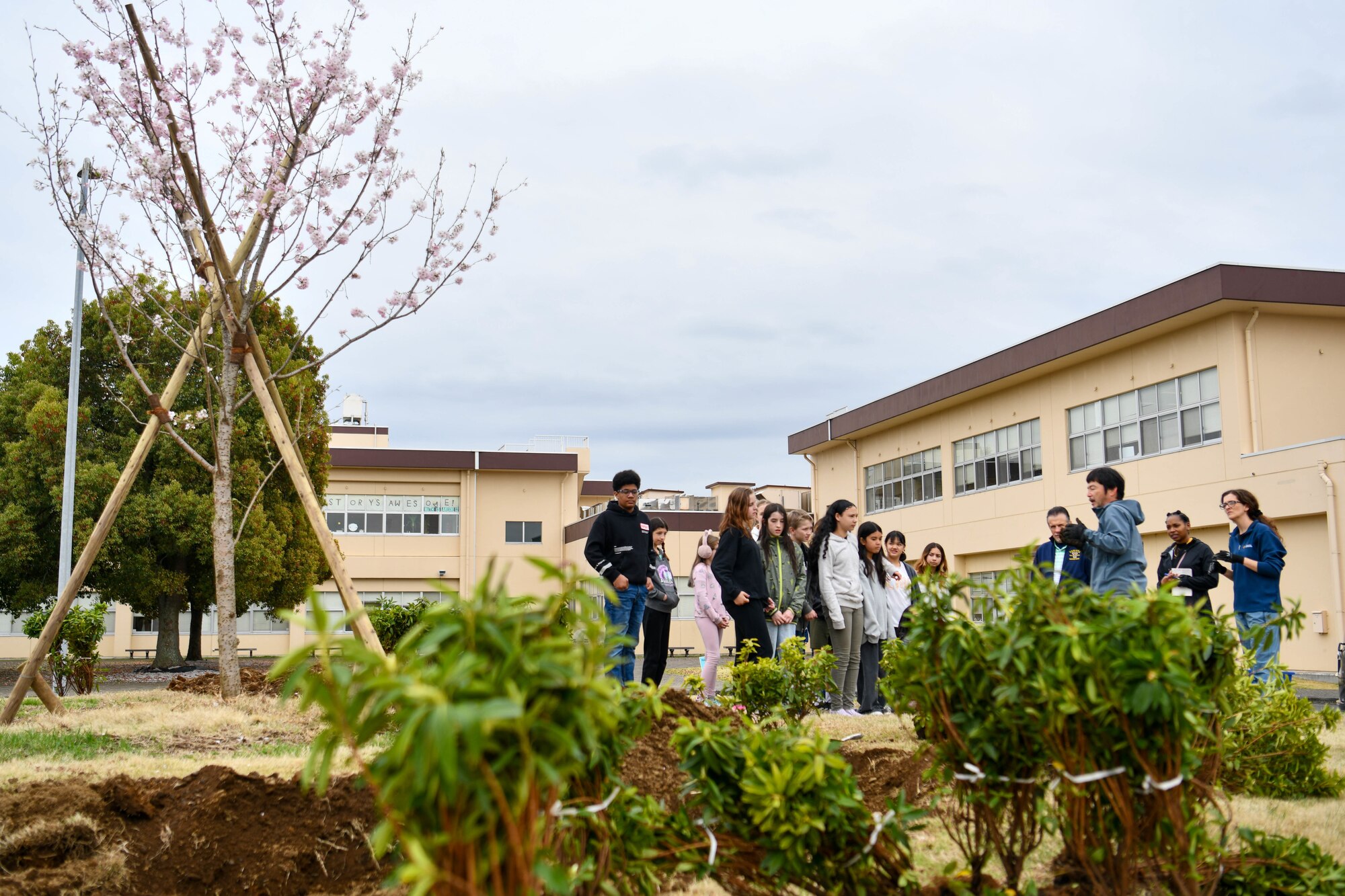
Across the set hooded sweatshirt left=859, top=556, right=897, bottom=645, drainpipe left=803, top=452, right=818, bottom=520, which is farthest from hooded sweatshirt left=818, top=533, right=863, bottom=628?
drainpipe left=803, top=452, right=818, bottom=520

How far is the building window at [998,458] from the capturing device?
26969mm

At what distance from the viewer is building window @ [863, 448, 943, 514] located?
31.2 metres

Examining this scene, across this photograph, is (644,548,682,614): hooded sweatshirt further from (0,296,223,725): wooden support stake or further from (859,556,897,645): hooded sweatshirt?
(0,296,223,725): wooden support stake

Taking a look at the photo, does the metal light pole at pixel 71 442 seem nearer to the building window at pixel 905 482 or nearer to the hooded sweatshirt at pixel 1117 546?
the hooded sweatshirt at pixel 1117 546

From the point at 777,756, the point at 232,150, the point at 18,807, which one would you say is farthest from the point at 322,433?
the point at 777,756

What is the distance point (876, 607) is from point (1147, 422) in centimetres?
1562

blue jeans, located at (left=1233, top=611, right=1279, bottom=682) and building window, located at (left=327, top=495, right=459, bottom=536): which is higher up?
building window, located at (left=327, top=495, right=459, bottom=536)

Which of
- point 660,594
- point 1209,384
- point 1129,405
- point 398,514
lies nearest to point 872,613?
point 660,594

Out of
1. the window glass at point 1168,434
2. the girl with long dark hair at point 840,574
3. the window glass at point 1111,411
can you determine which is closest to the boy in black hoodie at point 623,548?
the girl with long dark hair at point 840,574

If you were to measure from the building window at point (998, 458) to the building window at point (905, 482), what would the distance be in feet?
3.01

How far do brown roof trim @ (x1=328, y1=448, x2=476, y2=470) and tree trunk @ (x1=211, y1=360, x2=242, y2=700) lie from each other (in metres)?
32.9

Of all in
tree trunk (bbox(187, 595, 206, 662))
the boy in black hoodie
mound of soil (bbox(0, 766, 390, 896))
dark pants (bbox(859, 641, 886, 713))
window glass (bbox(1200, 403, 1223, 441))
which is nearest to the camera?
mound of soil (bbox(0, 766, 390, 896))

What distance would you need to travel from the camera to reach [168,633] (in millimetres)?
25328

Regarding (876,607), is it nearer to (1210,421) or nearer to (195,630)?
(1210,421)
